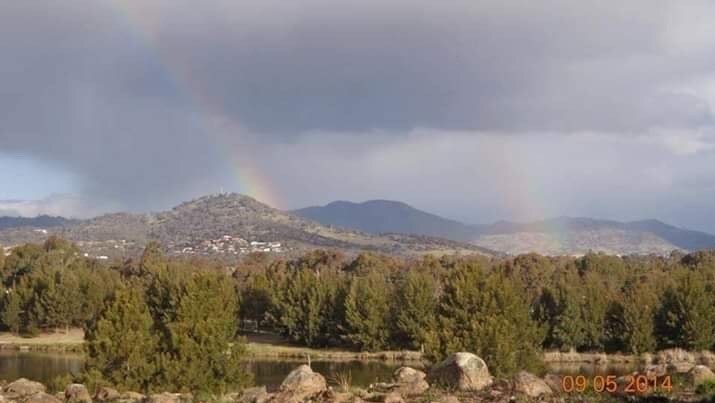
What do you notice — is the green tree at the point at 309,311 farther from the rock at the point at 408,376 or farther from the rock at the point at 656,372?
the rock at the point at 656,372

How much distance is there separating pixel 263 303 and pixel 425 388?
101 meters

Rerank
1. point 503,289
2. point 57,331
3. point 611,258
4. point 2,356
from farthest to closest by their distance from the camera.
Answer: point 611,258 < point 57,331 < point 2,356 < point 503,289

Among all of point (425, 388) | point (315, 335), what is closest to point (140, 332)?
point (425, 388)

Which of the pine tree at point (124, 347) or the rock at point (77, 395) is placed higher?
A: the rock at point (77, 395)

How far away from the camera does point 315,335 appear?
109 metres

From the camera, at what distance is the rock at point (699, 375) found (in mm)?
19769

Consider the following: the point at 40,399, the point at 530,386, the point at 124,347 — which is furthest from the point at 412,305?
the point at 40,399

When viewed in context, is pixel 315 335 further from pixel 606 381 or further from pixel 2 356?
pixel 606 381

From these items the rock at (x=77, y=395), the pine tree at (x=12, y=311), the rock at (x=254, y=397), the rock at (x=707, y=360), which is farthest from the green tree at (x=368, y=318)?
the rock at (x=254, y=397)

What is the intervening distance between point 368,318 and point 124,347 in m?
52.2

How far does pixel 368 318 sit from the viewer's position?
102m

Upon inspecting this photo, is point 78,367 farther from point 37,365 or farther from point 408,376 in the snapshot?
point 408,376

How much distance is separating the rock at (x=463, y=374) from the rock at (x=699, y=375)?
5.01 m

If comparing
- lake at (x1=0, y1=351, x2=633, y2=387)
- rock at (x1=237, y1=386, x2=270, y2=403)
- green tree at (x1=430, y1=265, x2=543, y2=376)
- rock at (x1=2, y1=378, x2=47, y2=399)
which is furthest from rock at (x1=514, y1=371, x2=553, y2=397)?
lake at (x1=0, y1=351, x2=633, y2=387)
